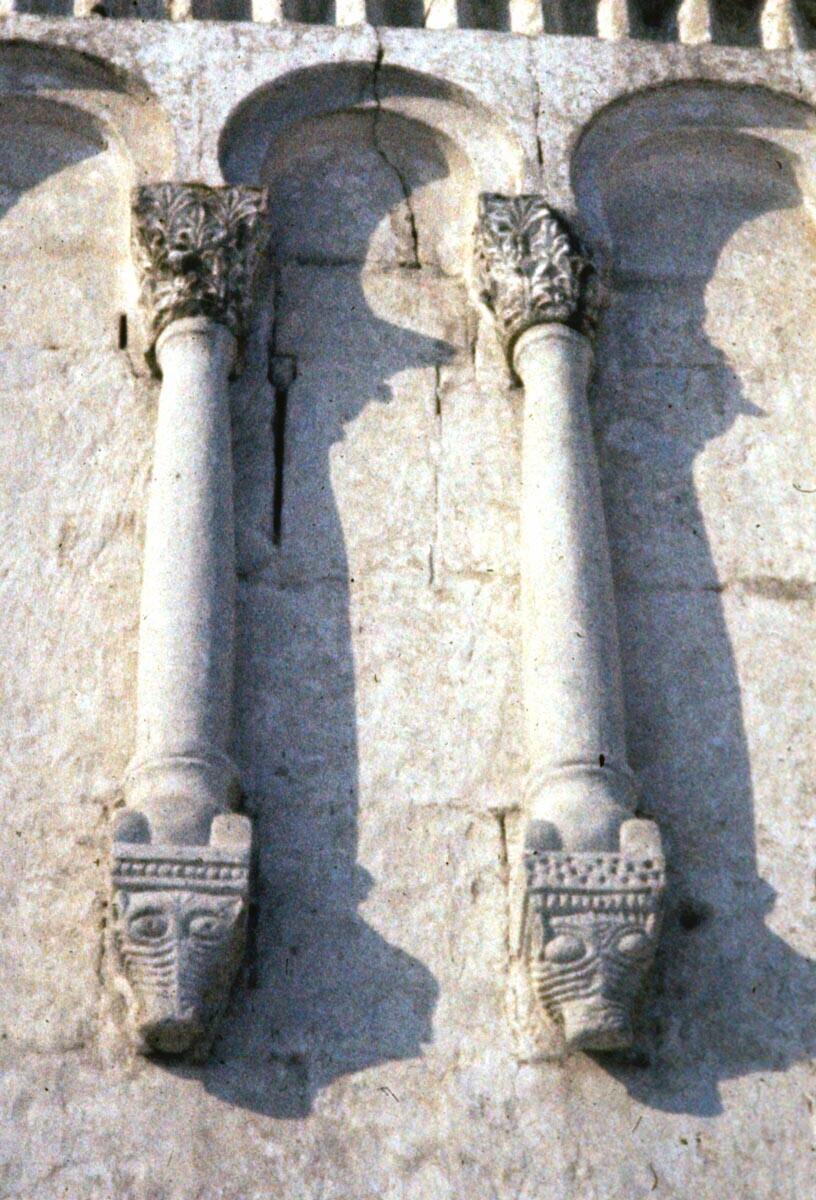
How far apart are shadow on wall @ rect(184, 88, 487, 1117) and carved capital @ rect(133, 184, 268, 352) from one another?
0.26m

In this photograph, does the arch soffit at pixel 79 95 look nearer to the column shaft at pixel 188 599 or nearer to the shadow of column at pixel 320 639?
the shadow of column at pixel 320 639

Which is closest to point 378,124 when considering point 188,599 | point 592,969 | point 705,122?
point 705,122

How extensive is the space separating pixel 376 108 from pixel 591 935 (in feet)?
11.2

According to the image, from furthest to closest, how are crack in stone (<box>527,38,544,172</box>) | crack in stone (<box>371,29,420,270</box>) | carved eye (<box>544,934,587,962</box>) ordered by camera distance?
crack in stone (<box>371,29,420,270</box>) < crack in stone (<box>527,38,544,172</box>) < carved eye (<box>544,934,587,962</box>)

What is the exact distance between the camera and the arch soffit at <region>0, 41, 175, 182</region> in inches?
361

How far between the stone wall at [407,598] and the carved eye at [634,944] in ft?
0.75

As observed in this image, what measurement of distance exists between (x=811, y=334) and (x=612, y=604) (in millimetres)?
1565

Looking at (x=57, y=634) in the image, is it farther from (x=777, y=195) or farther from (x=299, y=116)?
(x=777, y=195)

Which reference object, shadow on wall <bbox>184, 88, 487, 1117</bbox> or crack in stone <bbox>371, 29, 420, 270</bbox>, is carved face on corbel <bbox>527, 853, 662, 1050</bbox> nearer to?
shadow on wall <bbox>184, 88, 487, 1117</bbox>

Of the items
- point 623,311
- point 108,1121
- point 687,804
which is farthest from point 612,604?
point 108,1121

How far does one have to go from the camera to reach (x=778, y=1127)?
23.6 feet

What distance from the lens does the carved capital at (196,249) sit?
848 centimetres

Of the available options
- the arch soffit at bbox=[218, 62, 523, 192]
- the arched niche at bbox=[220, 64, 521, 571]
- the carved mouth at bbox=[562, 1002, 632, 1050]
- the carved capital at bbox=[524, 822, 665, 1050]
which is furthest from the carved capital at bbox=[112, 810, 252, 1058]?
the arch soffit at bbox=[218, 62, 523, 192]

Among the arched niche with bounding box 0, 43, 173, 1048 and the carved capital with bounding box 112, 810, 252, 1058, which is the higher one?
the arched niche with bounding box 0, 43, 173, 1048
